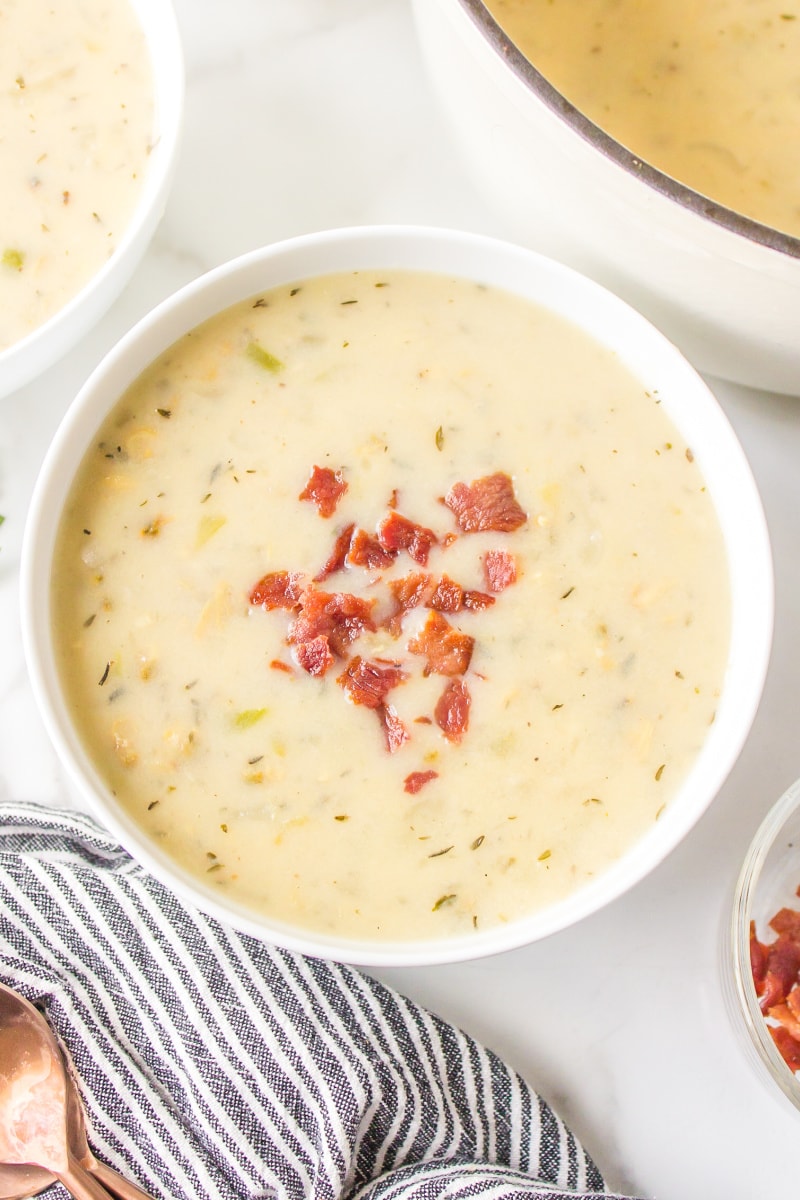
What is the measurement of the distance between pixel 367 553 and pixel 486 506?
0.15 metres

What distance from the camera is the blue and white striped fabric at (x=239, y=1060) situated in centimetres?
174

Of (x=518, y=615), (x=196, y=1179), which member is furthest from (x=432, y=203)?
(x=196, y=1179)

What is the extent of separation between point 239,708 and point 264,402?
38 cm

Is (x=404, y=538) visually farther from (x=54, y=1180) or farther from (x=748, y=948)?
(x=54, y=1180)

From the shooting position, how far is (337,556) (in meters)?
1.57

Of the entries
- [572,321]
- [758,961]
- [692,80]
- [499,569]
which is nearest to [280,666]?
[499,569]

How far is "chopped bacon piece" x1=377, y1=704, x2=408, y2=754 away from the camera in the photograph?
5.08 feet

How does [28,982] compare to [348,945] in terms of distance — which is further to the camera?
[28,982]

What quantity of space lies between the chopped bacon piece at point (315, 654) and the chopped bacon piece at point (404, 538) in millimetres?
139

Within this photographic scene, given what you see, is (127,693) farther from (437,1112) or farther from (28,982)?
(437,1112)

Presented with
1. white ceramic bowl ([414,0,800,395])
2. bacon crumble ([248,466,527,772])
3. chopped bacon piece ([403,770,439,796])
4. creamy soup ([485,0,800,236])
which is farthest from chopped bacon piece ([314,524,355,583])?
creamy soup ([485,0,800,236])

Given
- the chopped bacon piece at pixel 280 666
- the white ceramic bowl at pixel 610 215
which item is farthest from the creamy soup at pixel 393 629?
the white ceramic bowl at pixel 610 215

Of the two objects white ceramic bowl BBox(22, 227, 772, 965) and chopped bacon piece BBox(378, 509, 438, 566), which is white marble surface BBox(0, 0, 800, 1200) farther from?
chopped bacon piece BBox(378, 509, 438, 566)

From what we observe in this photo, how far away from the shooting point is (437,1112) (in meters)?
1.77
